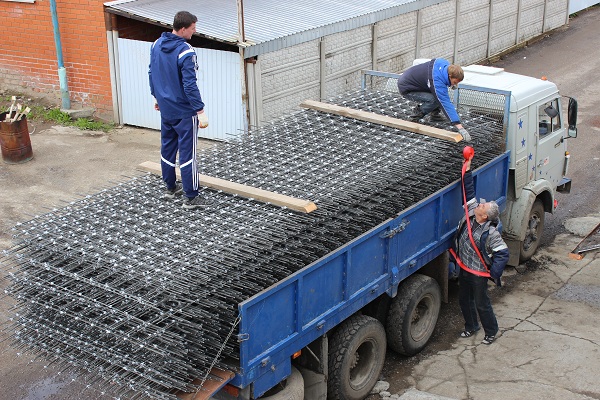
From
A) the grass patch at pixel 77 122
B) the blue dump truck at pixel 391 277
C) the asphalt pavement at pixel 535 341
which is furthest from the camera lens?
the grass patch at pixel 77 122

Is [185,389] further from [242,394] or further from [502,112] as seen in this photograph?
[502,112]

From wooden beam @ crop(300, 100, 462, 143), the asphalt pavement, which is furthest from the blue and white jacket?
the asphalt pavement

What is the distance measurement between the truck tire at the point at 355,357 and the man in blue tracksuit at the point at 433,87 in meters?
2.47

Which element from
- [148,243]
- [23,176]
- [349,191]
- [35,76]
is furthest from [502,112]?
[35,76]

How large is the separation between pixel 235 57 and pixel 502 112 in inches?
232

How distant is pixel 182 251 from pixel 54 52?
11.1 metres

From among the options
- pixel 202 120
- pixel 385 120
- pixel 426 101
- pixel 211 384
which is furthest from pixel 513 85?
pixel 211 384

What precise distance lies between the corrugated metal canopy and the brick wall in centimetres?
96

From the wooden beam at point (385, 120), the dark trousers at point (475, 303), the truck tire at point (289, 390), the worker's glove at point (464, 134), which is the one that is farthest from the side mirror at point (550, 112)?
the truck tire at point (289, 390)

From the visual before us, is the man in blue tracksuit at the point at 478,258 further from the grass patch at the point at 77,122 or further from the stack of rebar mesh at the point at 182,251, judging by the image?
the grass patch at the point at 77,122

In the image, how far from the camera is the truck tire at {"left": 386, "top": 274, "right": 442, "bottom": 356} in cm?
827

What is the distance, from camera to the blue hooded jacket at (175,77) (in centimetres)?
703

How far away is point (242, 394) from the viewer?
6.53 meters

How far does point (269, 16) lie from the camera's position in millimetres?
15352
